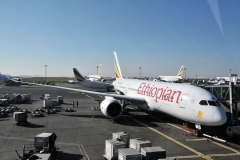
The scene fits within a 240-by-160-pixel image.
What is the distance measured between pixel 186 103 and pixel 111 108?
7.85m

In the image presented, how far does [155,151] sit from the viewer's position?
11.2 m

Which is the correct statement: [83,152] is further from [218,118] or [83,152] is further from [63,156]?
[218,118]

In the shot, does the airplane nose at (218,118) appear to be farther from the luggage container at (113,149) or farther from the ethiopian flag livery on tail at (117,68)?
the ethiopian flag livery on tail at (117,68)

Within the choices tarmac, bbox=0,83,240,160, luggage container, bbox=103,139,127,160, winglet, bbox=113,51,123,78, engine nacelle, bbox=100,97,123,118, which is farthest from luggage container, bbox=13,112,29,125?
winglet, bbox=113,51,123,78

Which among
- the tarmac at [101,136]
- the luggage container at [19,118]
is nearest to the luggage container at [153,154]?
the tarmac at [101,136]

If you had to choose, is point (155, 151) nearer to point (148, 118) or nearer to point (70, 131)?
point (70, 131)

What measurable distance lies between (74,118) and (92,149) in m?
11.2

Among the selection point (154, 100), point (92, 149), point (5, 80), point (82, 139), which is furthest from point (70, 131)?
point (5, 80)

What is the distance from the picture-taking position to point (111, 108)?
74.6ft

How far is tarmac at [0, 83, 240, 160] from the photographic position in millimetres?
13773

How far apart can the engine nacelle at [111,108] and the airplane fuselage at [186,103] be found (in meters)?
3.53

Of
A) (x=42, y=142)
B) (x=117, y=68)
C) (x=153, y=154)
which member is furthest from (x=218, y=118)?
(x=117, y=68)

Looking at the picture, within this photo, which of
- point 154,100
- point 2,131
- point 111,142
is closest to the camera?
point 111,142

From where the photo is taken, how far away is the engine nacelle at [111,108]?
22219mm
